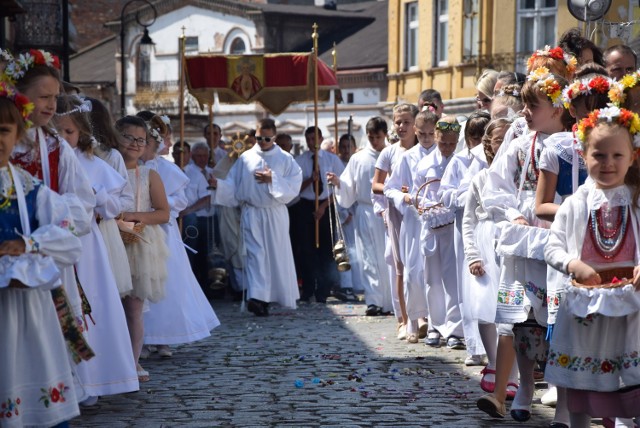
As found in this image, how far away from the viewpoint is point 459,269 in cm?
1102

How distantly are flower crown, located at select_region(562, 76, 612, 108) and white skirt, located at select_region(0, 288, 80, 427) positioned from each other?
2949 mm

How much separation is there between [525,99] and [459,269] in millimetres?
3409

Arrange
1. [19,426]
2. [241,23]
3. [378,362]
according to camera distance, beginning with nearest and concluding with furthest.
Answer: [19,426], [378,362], [241,23]

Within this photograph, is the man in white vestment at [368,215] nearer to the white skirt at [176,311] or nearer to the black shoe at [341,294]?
the black shoe at [341,294]

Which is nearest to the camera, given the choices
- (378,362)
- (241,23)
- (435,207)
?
(378,362)

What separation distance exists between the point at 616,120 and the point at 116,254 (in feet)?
12.4

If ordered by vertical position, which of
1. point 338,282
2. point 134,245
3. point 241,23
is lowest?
point 338,282

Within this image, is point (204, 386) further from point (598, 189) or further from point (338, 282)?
point (338, 282)

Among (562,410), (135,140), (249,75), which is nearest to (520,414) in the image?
(562,410)

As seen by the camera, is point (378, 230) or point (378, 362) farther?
point (378, 230)

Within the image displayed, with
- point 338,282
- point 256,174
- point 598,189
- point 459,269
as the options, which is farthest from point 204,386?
point 338,282

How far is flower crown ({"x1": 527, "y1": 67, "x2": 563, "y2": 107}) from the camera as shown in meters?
7.55

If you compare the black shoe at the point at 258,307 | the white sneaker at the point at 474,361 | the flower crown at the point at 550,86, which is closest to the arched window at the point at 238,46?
the black shoe at the point at 258,307

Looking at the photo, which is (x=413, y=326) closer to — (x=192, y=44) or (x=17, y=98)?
(x=17, y=98)
